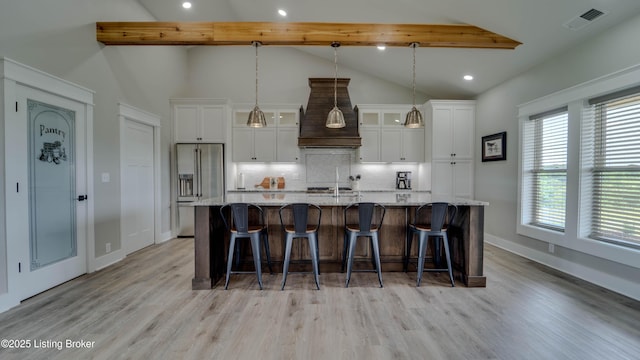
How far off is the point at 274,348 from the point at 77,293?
2409 millimetres

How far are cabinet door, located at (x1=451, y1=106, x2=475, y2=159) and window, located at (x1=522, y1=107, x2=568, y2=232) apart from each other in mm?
1201

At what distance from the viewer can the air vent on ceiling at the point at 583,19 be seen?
8.87 ft

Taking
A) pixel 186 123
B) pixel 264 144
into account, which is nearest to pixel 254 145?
pixel 264 144

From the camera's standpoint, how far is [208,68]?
5.97 m

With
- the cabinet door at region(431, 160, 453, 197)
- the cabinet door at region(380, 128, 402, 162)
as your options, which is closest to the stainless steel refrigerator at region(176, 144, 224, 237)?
the cabinet door at region(380, 128, 402, 162)

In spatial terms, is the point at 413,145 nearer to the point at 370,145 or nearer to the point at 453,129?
the point at 453,129

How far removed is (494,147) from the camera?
15.5 feet

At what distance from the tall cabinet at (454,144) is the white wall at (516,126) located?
16cm

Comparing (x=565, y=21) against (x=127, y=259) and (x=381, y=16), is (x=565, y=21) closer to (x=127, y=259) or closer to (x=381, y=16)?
(x=381, y=16)

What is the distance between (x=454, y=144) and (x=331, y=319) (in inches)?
170

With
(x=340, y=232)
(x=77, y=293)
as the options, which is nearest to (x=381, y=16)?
(x=340, y=232)

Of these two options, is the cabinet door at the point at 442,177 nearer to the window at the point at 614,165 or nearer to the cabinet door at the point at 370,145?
the cabinet door at the point at 370,145

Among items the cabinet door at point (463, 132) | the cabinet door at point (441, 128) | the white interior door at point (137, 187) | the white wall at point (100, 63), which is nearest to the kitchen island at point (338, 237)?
the white wall at point (100, 63)

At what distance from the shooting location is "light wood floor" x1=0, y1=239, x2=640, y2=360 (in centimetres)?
193
